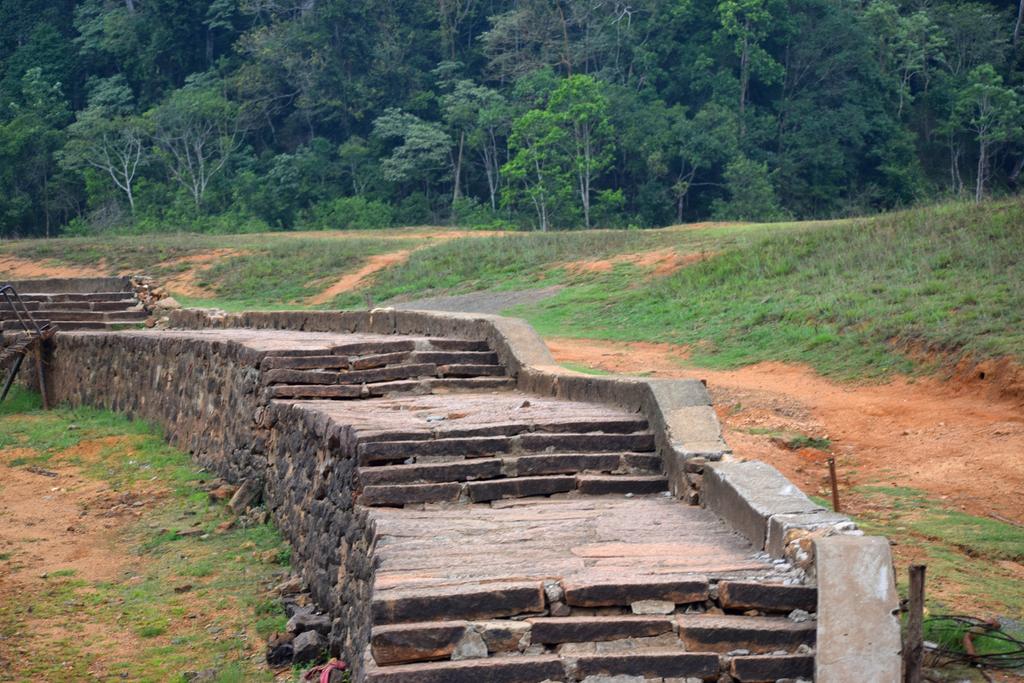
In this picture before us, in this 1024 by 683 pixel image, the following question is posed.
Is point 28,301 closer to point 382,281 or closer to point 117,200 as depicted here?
point 382,281

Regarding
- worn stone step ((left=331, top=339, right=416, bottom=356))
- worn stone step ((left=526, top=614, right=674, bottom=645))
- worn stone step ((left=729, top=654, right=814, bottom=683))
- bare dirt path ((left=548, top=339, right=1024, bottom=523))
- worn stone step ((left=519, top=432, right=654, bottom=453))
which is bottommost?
bare dirt path ((left=548, top=339, right=1024, bottom=523))

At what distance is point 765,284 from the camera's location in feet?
54.6

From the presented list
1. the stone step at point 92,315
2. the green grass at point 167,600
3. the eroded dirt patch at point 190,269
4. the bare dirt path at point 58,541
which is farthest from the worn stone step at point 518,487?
the eroded dirt patch at point 190,269

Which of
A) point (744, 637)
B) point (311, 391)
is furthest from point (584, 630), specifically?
point (311, 391)

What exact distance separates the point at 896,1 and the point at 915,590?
38803mm

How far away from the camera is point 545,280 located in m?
21.2

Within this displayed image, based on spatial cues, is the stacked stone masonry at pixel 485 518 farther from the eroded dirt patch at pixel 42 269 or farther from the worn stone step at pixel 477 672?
the eroded dirt patch at pixel 42 269

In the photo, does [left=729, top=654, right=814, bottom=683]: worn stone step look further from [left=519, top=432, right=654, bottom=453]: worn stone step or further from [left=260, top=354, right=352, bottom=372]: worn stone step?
[left=260, top=354, right=352, bottom=372]: worn stone step

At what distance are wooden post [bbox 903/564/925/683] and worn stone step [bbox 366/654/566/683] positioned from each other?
4.59 feet

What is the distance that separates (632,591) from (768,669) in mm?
591

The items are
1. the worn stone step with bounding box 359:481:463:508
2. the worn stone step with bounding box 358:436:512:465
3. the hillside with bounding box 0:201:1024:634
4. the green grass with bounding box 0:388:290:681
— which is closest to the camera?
the worn stone step with bounding box 359:481:463:508

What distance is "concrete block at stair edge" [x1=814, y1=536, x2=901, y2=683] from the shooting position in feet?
15.0

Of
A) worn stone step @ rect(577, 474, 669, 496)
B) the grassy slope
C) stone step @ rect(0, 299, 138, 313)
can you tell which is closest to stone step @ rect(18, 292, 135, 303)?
stone step @ rect(0, 299, 138, 313)

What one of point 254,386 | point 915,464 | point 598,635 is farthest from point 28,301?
point 598,635
